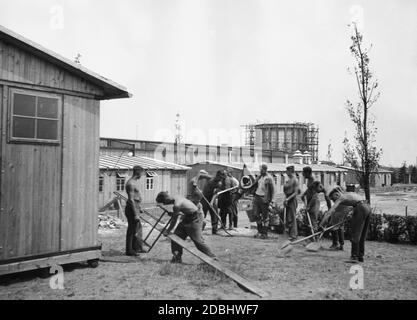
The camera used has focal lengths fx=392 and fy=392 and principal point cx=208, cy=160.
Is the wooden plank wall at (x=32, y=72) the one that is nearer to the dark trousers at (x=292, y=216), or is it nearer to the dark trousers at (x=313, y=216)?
the dark trousers at (x=292, y=216)

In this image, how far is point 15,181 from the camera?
24.3ft

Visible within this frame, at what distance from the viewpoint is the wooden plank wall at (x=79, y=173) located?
820 centimetres

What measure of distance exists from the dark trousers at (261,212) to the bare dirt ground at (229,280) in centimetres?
209

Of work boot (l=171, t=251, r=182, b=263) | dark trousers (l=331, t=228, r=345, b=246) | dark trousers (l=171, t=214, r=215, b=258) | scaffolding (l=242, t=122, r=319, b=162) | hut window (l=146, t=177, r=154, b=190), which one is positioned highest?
scaffolding (l=242, t=122, r=319, b=162)

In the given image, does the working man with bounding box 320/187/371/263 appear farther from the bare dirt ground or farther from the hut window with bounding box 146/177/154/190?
the hut window with bounding box 146/177/154/190

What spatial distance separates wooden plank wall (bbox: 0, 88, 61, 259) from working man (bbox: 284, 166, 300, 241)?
6651 mm

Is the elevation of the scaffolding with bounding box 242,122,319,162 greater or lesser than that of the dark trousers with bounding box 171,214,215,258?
greater

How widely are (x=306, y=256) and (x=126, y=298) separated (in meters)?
5.34

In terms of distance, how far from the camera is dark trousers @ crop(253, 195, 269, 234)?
1302cm

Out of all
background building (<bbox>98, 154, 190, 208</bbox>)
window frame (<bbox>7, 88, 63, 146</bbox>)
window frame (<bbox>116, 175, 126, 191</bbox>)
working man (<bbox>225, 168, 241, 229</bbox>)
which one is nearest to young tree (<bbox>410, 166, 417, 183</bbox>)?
background building (<bbox>98, 154, 190, 208</bbox>)

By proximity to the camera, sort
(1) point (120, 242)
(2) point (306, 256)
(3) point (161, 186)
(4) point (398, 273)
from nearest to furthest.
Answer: (4) point (398, 273)
(2) point (306, 256)
(1) point (120, 242)
(3) point (161, 186)

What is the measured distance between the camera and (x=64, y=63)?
806 centimetres
